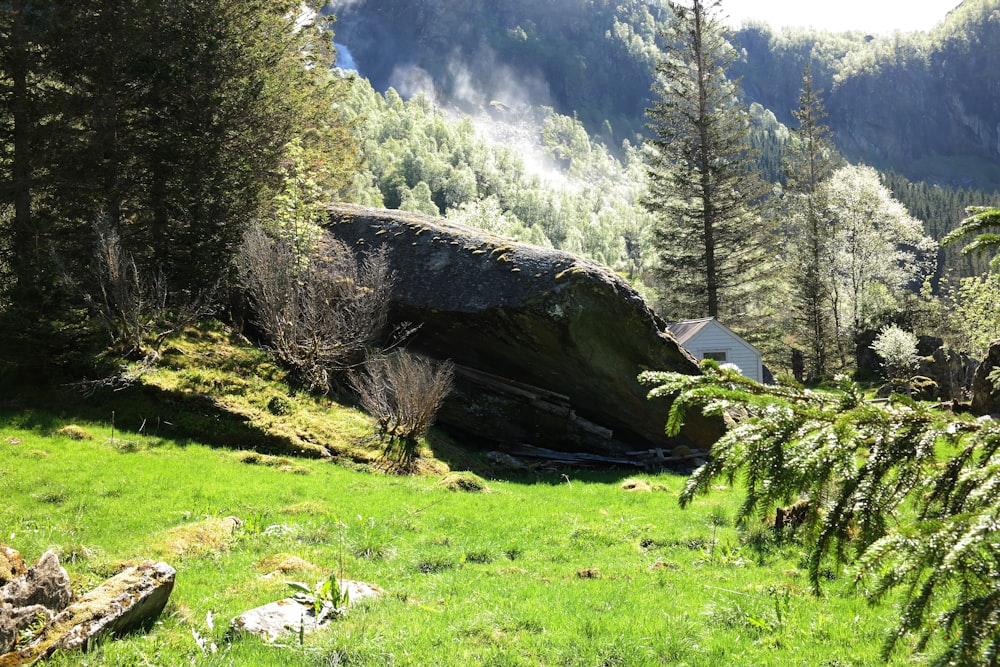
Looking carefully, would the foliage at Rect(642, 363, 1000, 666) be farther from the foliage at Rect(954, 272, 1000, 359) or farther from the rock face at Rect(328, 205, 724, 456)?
the foliage at Rect(954, 272, 1000, 359)

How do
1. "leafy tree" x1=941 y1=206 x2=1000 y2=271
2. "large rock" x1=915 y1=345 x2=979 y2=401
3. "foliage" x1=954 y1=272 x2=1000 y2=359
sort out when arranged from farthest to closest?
"foliage" x1=954 y1=272 x2=1000 y2=359 < "large rock" x1=915 y1=345 x2=979 y2=401 < "leafy tree" x1=941 y1=206 x2=1000 y2=271

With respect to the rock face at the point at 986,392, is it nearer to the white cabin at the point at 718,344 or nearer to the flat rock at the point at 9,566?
the white cabin at the point at 718,344

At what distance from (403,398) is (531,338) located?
4.09 meters

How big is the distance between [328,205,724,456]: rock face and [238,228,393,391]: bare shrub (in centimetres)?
125

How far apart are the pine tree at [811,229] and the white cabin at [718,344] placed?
10.7 m

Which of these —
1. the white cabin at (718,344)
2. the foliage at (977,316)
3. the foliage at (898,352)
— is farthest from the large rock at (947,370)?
the white cabin at (718,344)

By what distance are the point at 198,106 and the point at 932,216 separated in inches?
5089

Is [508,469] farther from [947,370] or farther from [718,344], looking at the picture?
[947,370]

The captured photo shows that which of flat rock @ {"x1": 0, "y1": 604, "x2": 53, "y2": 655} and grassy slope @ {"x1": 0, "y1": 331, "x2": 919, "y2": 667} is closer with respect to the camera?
flat rock @ {"x1": 0, "y1": 604, "x2": 53, "y2": 655}

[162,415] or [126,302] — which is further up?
[126,302]

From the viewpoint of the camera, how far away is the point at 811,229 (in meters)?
40.7

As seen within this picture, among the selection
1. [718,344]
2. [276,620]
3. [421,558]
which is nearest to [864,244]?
[718,344]

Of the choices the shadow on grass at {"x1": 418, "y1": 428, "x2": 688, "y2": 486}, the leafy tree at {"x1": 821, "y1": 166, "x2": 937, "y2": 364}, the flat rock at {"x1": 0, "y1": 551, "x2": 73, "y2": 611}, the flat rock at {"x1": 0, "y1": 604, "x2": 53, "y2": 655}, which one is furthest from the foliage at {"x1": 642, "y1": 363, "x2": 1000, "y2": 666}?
the leafy tree at {"x1": 821, "y1": 166, "x2": 937, "y2": 364}

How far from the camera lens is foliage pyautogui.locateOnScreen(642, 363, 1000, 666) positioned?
1.83 m
